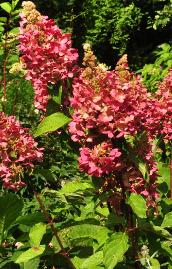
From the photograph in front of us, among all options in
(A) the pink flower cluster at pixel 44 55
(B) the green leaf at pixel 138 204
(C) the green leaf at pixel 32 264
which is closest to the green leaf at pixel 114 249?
(B) the green leaf at pixel 138 204

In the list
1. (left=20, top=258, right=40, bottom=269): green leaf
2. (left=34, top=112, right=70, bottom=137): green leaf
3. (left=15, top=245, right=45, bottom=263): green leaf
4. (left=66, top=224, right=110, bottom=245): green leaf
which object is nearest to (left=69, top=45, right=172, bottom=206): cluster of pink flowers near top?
(left=34, top=112, right=70, bottom=137): green leaf

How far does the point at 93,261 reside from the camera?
90.1 inches

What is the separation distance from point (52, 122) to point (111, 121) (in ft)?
0.94

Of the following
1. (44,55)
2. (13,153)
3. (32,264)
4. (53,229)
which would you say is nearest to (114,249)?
(53,229)

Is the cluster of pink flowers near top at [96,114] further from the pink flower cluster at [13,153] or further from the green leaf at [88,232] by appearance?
the green leaf at [88,232]

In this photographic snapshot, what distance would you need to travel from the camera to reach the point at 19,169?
231 cm

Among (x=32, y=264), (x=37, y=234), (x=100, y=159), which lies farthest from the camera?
(x=32, y=264)

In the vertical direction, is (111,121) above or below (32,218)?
above

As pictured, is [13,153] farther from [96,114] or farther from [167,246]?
[167,246]

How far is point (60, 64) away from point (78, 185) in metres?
0.52

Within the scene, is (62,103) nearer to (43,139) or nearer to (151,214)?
(151,214)

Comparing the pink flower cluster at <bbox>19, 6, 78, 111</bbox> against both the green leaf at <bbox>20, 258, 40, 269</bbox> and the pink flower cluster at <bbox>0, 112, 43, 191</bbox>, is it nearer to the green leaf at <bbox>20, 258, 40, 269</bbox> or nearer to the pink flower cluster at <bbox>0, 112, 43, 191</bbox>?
the pink flower cluster at <bbox>0, 112, 43, 191</bbox>

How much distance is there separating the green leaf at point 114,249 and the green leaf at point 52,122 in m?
0.48

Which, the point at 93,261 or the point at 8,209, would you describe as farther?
the point at 8,209
